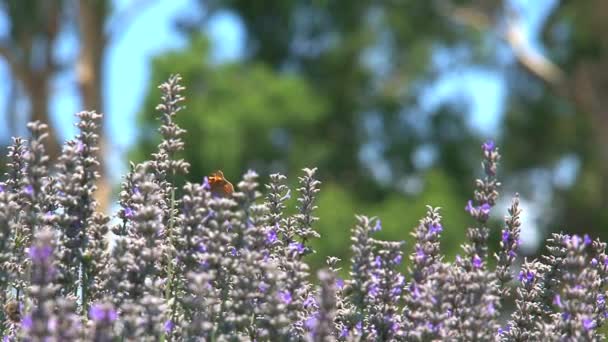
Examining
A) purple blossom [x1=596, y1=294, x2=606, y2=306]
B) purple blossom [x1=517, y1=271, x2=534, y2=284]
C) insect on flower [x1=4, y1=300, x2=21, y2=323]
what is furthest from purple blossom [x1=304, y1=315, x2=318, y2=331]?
purple blossom [x1=596, y1=294, x2=606, y2=306]

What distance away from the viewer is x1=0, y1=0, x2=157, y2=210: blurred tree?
792 inches

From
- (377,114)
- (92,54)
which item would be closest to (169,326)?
(92,54)

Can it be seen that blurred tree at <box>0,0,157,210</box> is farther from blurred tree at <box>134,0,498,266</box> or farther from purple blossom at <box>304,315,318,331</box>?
purple blossom at <box>304,315,318,331</box>

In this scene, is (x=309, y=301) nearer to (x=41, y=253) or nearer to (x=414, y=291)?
(x=414, y=291)

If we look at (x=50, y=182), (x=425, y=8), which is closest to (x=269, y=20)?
(x=425, y=8)

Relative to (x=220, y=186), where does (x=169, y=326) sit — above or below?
below

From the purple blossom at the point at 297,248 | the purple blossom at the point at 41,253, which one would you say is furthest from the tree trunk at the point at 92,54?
the purple blossom at the point at 41,253

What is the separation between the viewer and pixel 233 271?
→ 8.38 feet

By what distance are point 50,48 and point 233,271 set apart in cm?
2023

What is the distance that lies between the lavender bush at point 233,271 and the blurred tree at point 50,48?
16.9 meters

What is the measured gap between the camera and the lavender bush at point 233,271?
2.32 metres

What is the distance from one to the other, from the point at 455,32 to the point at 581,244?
2056cm

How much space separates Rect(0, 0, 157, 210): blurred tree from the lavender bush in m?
16.9

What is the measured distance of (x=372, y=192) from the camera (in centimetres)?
2064
